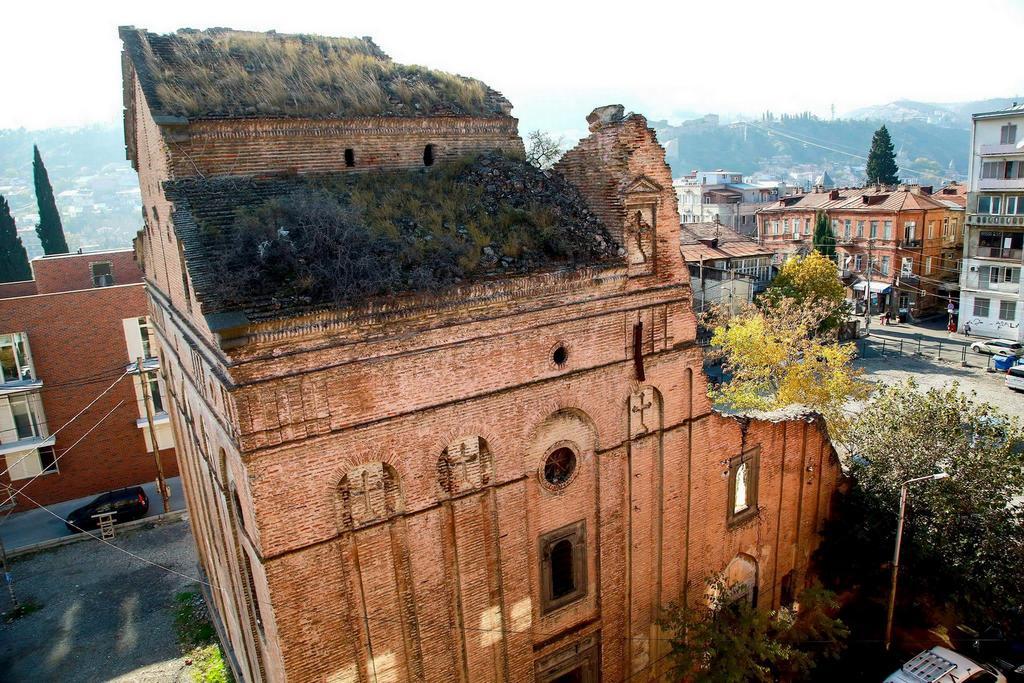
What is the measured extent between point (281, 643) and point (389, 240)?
655 cm

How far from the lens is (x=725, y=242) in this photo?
49.9 meters

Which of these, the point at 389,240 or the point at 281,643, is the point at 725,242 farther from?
the point at 281,643

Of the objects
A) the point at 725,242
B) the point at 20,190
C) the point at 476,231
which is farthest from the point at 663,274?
the point at 20,190

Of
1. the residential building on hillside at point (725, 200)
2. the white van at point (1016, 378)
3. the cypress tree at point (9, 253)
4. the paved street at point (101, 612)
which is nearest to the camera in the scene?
the paved street at point (101, 612)

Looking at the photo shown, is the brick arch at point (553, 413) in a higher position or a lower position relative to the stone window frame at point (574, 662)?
higher

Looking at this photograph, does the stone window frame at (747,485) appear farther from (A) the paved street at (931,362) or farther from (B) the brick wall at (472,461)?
(A) the paved street at (931,362)

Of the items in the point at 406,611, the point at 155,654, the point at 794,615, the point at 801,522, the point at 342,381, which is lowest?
the point at 155,654

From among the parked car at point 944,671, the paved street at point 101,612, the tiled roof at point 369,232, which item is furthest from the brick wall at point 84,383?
the parked car at point 944,671

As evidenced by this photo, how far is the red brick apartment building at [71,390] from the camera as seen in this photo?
27094 mm

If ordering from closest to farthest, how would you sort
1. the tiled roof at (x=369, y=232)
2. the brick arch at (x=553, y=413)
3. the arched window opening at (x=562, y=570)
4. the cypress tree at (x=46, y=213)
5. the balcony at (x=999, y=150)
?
the tiled roof at (x=369, y=232)
the brick arch at (x=553, y=413)
the arched window opening at (x=562, y=570)
the balcony at (x=999, y=150)
the cypress tree at (x=46, y=213)

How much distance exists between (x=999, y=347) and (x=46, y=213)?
63.2 meters

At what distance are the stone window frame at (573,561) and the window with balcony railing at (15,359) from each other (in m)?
25.1

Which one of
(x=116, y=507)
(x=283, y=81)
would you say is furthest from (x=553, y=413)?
(x=116, y=507)

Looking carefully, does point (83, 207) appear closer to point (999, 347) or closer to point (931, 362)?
point (931, 362)
